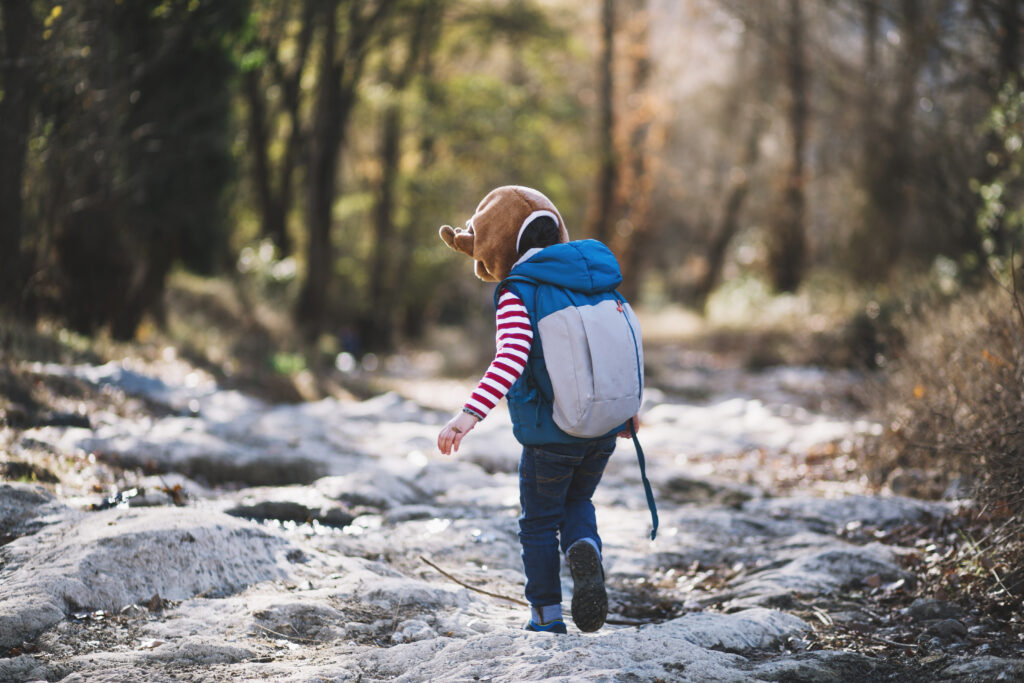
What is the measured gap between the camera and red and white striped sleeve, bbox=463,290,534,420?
3.17 m

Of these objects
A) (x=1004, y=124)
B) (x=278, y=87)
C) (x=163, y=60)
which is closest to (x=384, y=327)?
(x=278, y=87)

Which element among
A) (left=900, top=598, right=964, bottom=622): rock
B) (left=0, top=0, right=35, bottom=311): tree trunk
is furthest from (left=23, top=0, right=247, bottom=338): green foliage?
(left=900, top=598, right=964, bottom=622): rock

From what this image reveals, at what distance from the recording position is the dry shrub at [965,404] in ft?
12.9

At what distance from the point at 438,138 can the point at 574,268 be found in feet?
56.2

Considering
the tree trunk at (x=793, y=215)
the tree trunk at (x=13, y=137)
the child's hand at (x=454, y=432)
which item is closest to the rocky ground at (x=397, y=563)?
the child's hand at (x=454, y=432)

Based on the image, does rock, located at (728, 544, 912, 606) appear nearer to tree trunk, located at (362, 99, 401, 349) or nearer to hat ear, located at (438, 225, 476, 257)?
hat ear, located at (438, 225, 476, 257)

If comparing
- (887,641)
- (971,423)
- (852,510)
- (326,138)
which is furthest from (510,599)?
(326,138)

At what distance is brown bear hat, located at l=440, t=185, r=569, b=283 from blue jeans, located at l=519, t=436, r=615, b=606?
73 centimetres

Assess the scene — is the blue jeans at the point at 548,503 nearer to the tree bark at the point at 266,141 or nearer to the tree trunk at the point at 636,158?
the tree bark at the point at 266,141

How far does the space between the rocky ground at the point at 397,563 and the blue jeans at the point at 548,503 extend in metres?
0.24

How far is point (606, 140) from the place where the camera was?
74.1ft

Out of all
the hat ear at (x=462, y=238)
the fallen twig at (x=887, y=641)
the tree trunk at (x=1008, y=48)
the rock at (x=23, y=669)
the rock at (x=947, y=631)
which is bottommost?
the fallen twig at (x=887, y=641)

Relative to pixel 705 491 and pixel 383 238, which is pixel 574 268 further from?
pixel 383 238

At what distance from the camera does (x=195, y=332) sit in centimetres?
1317
